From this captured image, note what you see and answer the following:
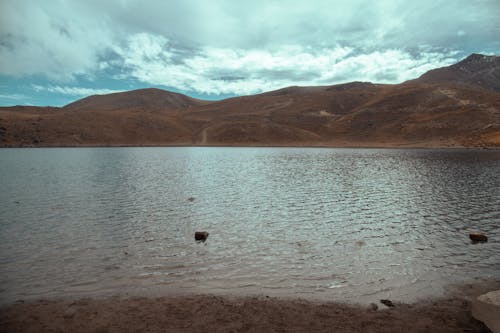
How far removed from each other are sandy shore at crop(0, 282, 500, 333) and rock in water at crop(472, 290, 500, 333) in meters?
0.25

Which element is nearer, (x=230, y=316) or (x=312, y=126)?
(x=230, y=316)

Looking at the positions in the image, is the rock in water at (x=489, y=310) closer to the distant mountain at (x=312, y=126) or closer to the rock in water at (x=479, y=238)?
the rock in water at (x=479, y=238)

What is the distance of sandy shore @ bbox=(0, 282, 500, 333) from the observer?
344 inches

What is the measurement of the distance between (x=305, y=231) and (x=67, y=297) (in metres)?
11.1

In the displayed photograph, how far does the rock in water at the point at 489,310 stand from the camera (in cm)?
821

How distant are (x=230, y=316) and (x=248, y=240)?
7136 mm

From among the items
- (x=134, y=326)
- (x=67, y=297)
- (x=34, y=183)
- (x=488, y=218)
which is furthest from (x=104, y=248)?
(x=34, y=183)

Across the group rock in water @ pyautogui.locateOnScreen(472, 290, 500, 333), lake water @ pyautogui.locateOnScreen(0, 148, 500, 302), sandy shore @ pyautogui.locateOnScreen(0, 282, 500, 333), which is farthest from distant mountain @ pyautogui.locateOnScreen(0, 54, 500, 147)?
sandy shore @ pyautogui.locateOnScreen(0, 282, 500, 333)

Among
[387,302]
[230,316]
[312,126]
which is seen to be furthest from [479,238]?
[312,126]

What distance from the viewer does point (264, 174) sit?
1655 inches

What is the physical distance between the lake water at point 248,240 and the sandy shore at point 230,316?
0.71 metres

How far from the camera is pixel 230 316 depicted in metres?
9.35

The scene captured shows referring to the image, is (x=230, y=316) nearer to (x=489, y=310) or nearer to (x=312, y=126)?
(x=489, y=310)

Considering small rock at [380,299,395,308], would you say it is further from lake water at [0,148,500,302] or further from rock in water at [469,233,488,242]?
rock in water at [469,233,488,242]
